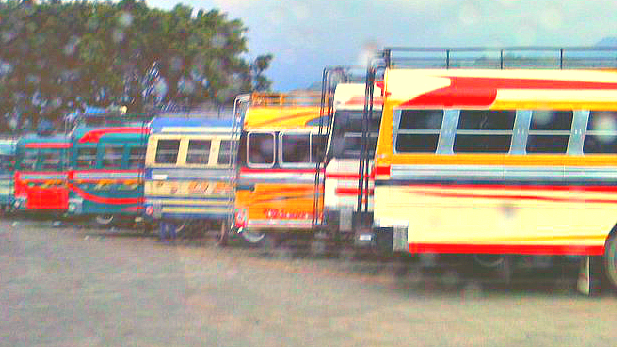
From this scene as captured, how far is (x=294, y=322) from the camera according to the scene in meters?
7.96

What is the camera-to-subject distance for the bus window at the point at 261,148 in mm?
14977

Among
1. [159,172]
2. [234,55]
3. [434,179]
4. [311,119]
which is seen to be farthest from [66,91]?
[434,179]

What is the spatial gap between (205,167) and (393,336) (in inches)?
404

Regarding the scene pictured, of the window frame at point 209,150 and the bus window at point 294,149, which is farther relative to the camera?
the window frame at point 209,150

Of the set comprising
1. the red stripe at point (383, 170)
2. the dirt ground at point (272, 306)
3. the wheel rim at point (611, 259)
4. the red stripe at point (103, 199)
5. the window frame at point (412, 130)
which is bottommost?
the dirt ground at point (272, 306)

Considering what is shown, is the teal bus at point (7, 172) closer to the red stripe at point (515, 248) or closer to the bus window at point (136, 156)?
the bus window at point (136, 156)

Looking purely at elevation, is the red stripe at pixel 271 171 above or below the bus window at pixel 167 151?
below

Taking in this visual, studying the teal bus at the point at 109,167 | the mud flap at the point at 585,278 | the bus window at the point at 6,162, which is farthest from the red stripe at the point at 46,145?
→ the mud flap at the point at 585,278

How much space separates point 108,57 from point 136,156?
496 inches

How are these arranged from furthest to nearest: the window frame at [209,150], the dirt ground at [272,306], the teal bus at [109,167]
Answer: the teal bus at [109,167], the window frame at [209,150], the dirt ground at [272,306]

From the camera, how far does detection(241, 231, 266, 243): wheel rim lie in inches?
651

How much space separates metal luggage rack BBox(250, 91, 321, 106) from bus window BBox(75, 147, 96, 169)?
6.24 m

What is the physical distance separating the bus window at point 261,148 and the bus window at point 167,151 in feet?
9.20

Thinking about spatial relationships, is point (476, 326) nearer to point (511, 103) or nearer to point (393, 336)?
point (393, 336)
